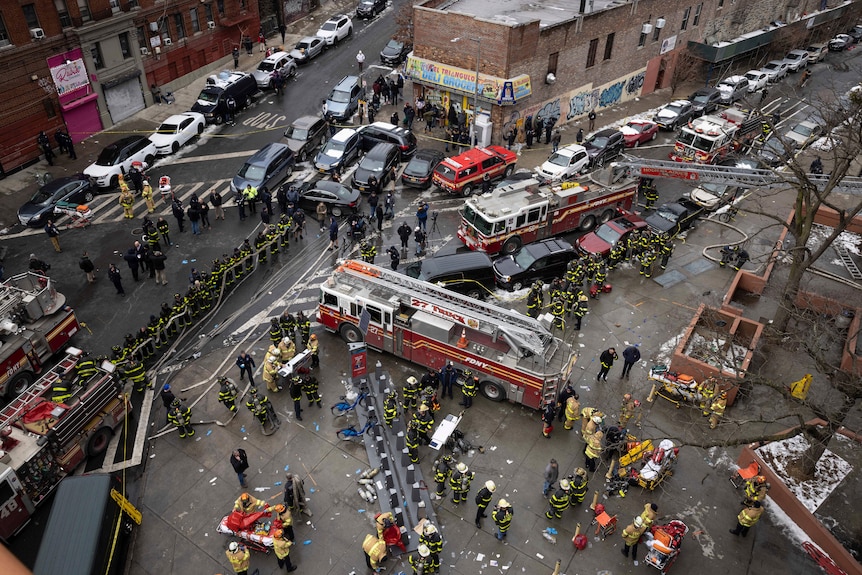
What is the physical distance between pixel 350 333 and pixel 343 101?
20.6 metres

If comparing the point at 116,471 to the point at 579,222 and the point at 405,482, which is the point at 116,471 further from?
the point at 579,222

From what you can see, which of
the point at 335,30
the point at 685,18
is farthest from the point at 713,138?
the point at 335,30

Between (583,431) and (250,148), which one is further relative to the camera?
(250,148)

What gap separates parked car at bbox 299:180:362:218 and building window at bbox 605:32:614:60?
20.6m

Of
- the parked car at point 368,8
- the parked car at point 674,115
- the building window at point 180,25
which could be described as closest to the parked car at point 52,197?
the building window at point 180,25

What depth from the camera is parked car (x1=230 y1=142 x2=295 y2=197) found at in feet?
97.6

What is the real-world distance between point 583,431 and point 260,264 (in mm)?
14939

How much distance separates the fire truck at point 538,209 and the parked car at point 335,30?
26219 millimetres

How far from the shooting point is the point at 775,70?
4591 centimetres

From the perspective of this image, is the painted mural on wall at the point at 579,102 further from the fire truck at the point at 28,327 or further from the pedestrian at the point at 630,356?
the fire truck at the point at 28,327

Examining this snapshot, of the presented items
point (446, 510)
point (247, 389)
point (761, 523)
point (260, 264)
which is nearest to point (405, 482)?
point (446, 510)

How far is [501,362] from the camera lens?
18641mm

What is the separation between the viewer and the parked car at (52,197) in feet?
89.5

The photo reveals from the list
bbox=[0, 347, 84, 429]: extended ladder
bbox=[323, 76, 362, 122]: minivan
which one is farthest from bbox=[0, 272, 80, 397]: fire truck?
bbox=[323, 76, 362, 122]: minivan
